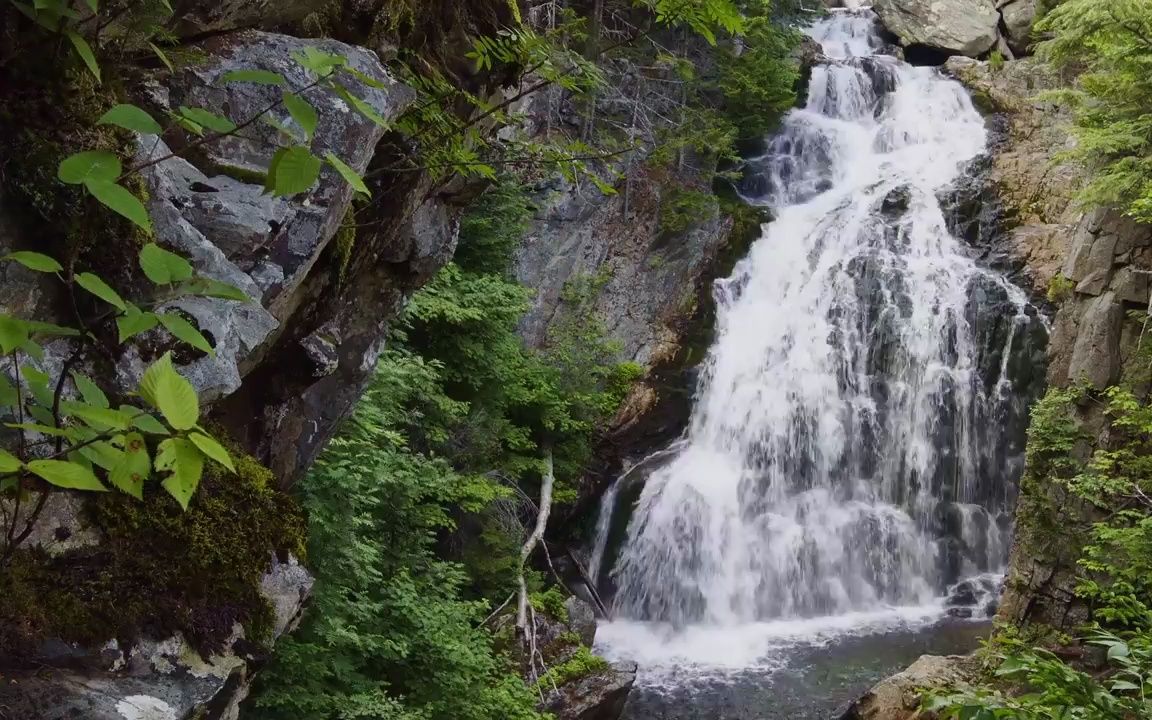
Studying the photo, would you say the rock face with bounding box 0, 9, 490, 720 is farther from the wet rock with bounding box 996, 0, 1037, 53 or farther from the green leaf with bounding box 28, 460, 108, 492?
the wet rock with bounding box 996, 0, 1037, 53

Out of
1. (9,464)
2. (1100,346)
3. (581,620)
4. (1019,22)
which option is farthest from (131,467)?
(1019,22)

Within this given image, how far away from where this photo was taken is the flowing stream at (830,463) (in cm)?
1164

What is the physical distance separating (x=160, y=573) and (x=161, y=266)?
57.8 inches

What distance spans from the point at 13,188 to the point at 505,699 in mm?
5865

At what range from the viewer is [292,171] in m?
1.59

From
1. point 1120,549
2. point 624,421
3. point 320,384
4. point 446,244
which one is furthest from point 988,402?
point 320,384

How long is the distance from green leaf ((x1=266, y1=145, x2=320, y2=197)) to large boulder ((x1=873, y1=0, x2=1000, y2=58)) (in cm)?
2314

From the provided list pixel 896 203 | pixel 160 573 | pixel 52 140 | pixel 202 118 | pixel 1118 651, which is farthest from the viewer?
pixel 896 203

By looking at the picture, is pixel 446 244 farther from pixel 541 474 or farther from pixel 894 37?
pixel 894 37

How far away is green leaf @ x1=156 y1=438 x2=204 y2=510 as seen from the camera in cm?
131

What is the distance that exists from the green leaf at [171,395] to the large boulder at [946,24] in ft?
77.4

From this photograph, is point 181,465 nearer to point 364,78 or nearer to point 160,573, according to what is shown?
point 364,78

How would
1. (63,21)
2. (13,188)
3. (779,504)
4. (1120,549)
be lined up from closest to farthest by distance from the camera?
(63,21)
(13,188)
(1120,549)
(779,504)

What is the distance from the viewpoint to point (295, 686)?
17.2 ft
